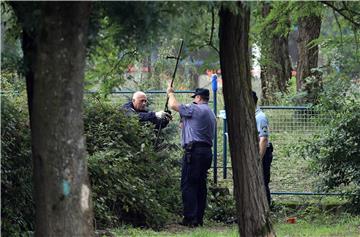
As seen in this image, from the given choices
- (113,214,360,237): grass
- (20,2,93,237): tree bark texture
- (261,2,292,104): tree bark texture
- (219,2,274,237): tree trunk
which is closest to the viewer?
(20,2,93,237): tree bark texture

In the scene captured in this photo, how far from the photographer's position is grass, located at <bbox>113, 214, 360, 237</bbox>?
1027 cm

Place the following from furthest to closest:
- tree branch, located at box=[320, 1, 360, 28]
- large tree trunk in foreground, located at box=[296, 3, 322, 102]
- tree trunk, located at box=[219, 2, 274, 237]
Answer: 1. large tree trunk in foreground, located at box=[296, 3, 322, 102]
2. tree trunk, located at box=[219, 2, 274, 237]
3. tree branch, located at box=[320, 1, 360, 28]

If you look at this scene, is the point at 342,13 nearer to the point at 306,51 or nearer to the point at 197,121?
the point at 197,121

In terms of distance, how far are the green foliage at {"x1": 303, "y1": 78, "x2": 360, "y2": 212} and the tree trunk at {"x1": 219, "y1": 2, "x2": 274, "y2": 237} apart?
4.06 meters

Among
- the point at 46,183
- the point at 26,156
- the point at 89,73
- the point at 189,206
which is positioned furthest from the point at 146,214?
the point at 46,183

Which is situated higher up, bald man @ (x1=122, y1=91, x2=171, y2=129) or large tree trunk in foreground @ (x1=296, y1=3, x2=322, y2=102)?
large tree trunk in foreground @ (x1=296, y1=3, x2=322, y2=102)

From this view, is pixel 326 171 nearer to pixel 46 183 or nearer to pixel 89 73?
pixel 89 73

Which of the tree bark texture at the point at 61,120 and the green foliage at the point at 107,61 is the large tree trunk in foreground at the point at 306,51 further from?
the tree bark texture at the point at 61,120

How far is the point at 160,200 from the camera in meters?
11.9

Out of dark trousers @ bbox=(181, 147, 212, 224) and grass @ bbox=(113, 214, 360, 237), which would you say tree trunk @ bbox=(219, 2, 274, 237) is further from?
dark trousers @ bbox=(181, 147, 212, 224)

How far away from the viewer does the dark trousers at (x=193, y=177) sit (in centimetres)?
1149

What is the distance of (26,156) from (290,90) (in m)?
11.7

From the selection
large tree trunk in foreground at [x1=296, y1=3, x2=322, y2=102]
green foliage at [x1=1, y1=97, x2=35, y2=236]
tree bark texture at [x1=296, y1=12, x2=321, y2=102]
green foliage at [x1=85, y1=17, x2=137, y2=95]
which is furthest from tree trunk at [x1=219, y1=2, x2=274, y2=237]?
tree bark texture at [x1=296, y1=12, x2=321, y2=102]

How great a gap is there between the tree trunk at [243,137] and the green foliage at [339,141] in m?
4.06
